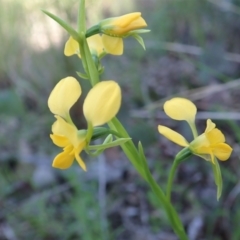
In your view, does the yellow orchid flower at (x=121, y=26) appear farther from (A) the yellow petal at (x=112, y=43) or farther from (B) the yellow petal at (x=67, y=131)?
(B) the yellow petal at (x=67, y=131)

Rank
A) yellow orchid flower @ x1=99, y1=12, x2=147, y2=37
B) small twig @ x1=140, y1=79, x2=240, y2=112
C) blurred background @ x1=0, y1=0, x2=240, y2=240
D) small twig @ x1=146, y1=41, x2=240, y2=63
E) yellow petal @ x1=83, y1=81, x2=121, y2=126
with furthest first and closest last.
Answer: small twig @ x1=146, y1=41, x2=240, y2=63 < small twig @ x1=140, y1=79, x2=240, y2=112 < blurred background @ x1=0, y1=0, x2=240, y2=240 < yellow orchid flower @ x1=99, y1=12, x2=147, y2=37 < yellow petal @ x1=83, y1=81, x2=121, y2=126

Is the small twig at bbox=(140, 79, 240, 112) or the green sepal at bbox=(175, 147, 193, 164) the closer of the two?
the green sepal at bbox=(175, 147, 193, 164)

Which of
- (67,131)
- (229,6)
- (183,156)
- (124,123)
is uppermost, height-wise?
(67,131)

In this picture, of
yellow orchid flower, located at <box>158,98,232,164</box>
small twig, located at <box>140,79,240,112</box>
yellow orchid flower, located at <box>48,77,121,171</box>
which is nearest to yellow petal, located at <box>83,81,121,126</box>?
yellow orchid flower, located at <box>48,77,121,171</box>

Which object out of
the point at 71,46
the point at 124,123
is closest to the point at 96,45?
the point at 71,46

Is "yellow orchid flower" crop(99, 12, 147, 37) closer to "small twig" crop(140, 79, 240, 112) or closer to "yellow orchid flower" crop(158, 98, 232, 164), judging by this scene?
"yellow orchid flower" crop(158, 98, 232, 164)

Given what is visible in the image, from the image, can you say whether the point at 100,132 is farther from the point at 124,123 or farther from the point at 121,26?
the point at 124,123
